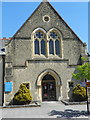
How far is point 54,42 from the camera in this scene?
59.4 ft

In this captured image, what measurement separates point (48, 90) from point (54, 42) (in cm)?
609

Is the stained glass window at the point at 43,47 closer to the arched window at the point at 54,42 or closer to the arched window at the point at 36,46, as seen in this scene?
the arched window at the point at 36,46

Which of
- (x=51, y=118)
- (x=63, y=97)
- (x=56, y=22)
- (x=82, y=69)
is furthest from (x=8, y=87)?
(x=56, y=22)

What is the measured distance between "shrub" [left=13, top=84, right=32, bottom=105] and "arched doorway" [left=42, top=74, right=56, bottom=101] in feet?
8.48

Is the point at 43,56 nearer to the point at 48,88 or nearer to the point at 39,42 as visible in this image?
the point at 39,42

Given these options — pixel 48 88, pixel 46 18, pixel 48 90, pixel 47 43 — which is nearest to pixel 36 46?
pixel 47 43

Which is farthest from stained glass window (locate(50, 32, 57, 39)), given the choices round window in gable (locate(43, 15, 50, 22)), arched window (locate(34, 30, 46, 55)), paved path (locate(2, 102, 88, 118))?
paved path (locate(2, 102, 88, 118))

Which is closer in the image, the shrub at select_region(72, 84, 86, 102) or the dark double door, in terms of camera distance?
the shrub at select_region(72, 84, 86, 102)

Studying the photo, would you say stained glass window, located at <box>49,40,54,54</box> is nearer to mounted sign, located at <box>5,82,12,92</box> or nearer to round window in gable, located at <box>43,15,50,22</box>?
round window in gable, located at <box>43,15,50,22</box>

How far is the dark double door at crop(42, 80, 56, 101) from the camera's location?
1745cm

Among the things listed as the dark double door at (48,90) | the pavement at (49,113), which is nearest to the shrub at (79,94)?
the dark double door at (48,90)

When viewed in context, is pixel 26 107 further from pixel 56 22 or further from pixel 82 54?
pixel 56 22

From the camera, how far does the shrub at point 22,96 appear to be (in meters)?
15.0

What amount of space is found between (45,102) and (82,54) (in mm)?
7445
